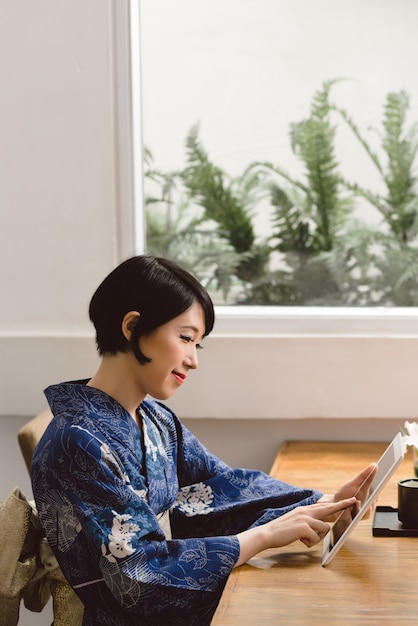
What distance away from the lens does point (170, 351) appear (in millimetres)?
1667

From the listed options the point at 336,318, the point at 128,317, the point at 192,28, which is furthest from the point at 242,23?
the point at 128,317

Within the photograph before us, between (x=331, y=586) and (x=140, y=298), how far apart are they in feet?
1.83

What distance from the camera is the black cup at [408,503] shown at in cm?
168

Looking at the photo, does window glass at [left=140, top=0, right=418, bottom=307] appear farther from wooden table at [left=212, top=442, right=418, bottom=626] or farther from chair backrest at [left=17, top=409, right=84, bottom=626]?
chair backrest at [left=17, top=409, right=84, bottom=626]

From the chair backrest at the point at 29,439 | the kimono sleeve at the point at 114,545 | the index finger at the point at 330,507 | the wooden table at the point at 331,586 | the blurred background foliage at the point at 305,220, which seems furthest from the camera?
the blurred background foliage at the point at 305,220

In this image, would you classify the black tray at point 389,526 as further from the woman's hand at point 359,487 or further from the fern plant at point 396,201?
the fern plant at point 396,201

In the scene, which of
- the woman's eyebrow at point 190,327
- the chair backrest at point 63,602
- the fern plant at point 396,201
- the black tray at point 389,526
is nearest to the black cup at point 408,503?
the black tray at point 389,526

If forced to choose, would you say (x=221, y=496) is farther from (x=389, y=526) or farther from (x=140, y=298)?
(x=140, y=298)

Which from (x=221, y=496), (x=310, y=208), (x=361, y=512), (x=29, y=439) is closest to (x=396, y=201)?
(x=310, y=208)

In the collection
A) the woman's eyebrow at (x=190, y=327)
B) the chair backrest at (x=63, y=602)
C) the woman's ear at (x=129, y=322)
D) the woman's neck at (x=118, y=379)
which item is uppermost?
the woman's ear at (x=129, y=322)

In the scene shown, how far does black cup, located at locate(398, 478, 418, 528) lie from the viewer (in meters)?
1.68

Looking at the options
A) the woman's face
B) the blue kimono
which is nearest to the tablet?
the blue kimono

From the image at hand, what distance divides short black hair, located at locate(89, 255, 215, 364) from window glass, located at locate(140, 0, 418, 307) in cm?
93

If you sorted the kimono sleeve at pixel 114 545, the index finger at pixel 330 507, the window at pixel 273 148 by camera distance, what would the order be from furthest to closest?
1. the window at pixel 273 148
2. the index finger at pixel 330 507
3. the kimono sleeve at pixel 114 545
